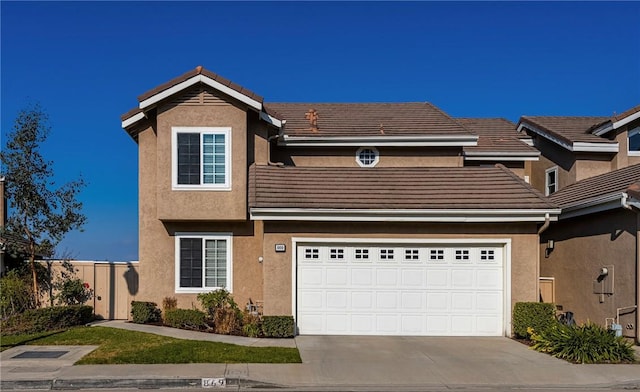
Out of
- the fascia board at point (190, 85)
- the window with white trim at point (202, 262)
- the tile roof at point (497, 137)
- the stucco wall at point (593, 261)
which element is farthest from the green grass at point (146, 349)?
the tile roof at point (497, 137)

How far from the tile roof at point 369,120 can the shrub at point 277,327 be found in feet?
20.3

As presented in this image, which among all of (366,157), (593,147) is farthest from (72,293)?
(593,147)

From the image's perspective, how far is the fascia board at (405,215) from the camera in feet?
43.9

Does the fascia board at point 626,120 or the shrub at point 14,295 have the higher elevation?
the fascia board at point 626,120

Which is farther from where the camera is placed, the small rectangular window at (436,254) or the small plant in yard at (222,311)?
the small rectangular window at (436,254)

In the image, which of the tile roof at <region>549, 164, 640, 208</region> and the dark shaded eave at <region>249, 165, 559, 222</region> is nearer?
the dark shaded eave at <region>249, 165, 559, 222</region>

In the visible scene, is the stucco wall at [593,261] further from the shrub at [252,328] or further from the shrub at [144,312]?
the shrub at [144,312]

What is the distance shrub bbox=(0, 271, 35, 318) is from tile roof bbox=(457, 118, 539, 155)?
1376 centimetres

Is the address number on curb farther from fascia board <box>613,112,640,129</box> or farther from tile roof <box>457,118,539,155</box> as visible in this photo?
fascia board <box>613,112,640,129</box>

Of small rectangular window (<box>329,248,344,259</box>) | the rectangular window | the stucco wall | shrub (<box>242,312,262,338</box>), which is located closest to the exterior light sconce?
the stucco wall

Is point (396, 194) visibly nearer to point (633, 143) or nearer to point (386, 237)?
point (386, 237)

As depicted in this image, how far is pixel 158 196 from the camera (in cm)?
1439

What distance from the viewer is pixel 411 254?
13875 mm

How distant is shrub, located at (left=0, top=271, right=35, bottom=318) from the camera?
13922mm
